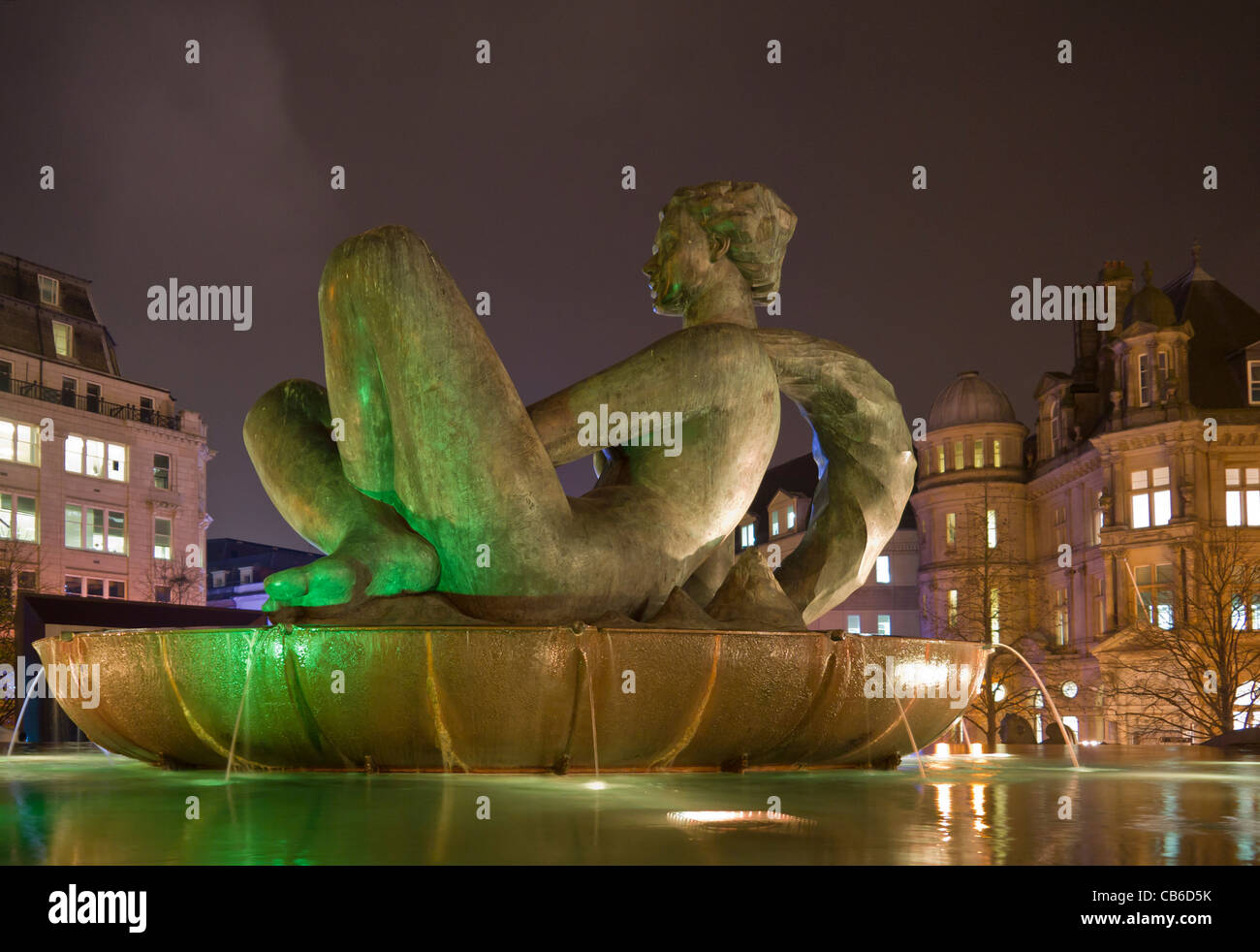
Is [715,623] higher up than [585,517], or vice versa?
[585,517]

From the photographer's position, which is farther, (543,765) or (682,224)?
(682,224)

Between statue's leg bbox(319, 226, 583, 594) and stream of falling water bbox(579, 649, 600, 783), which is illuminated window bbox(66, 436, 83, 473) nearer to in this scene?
statue's leg bbox(319, 226, 583, 594)

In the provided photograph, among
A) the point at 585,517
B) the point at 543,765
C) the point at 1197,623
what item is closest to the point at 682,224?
the point at 585,517

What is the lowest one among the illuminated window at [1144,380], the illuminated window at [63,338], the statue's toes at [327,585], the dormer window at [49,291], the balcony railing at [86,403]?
the statue's toes at [327,585]

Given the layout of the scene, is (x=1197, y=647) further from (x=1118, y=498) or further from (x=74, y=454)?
(x=74, y=454)

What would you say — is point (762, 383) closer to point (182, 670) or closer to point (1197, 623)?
point (182, 670)

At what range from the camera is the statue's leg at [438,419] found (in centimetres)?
812

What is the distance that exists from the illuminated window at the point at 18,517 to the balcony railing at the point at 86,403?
4.16 m

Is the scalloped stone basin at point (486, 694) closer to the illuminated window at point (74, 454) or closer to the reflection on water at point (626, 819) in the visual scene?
the reflection on water at point (626, 819)

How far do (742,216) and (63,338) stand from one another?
53636 millimetres

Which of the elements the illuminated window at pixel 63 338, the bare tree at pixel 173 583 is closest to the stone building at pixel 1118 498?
the bare tree at pixel 173 583

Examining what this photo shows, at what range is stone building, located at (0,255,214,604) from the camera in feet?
177

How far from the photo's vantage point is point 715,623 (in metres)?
8.59
